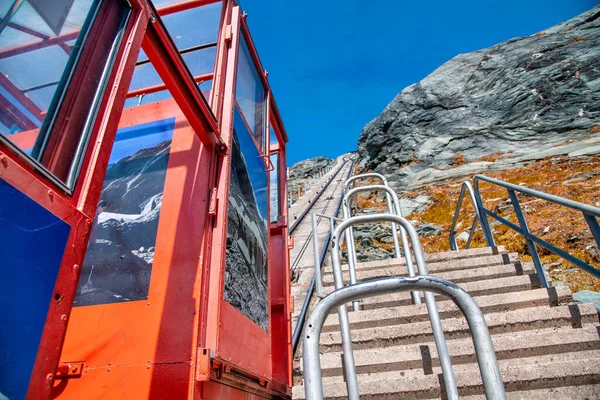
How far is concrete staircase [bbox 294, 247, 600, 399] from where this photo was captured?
2557mm

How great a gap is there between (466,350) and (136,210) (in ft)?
9.71

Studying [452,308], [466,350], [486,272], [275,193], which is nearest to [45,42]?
[466,350]

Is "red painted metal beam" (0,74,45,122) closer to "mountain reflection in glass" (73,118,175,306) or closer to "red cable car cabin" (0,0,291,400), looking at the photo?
"red cable car cabin" (0,0,291,400)

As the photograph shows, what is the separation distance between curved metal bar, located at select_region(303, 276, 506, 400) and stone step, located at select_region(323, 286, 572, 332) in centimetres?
192

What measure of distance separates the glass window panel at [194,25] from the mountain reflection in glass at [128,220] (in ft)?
3.40

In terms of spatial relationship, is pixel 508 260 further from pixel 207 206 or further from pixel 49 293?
pixel 49 293

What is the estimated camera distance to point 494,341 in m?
2.94

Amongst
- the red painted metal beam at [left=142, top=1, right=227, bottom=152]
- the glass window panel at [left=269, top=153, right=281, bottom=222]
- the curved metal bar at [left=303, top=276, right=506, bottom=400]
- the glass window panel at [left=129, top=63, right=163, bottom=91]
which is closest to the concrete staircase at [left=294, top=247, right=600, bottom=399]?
the curved metal bar at [left=303, top=276, right=506, bottom=400]

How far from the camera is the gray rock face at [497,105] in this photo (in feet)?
65.6

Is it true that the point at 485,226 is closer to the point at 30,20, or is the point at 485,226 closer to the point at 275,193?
the point at 275,193

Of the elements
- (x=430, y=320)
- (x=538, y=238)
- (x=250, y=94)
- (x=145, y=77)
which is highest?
(x=250, y=94)

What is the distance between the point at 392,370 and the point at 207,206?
2004 millimetres

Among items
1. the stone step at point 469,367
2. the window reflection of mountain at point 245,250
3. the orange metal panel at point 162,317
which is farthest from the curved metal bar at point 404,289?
the window reflection of mountain at point 245,250

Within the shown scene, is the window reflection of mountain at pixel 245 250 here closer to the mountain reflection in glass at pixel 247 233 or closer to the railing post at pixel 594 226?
the mountain reflection in glass at pixel 247 233
